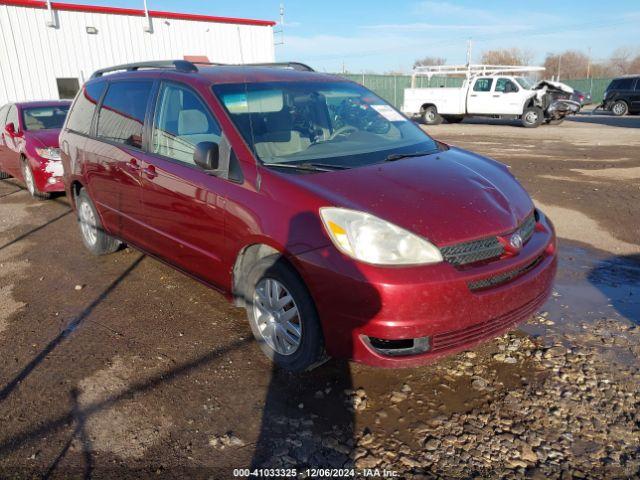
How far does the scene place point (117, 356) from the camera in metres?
3.52

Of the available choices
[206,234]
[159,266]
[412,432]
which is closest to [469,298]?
[412,432]

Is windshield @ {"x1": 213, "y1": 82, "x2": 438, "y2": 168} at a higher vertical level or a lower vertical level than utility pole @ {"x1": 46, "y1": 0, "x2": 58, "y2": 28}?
lower

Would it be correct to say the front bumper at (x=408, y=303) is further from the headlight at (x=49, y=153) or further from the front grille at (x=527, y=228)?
the headlight at (x=49, y=153)

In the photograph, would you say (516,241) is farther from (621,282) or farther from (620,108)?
(620,108)

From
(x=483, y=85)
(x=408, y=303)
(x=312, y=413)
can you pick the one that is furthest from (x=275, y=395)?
(x=483, y=85)

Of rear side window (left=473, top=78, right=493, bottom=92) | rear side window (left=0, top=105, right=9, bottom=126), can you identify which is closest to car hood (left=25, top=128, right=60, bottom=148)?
rear side window (left=0, top=105, right=9, bottom=126)

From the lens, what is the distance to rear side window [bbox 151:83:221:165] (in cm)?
367

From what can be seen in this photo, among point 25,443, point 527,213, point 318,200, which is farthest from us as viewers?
point 527,213

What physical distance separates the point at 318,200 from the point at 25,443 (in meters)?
1.99

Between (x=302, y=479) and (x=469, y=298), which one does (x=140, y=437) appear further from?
(x=469, y=298)

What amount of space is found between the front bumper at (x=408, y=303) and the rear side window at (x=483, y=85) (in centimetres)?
2074

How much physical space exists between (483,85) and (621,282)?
19.2m

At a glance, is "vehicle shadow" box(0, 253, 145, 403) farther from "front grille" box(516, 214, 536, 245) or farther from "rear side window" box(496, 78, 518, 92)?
"rear side window" box(496, 78, 518, 92)

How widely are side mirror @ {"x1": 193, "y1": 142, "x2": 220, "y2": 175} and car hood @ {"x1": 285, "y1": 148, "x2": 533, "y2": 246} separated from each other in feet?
2.03
